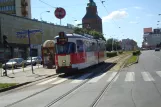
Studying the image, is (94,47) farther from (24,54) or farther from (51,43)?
(24,54)

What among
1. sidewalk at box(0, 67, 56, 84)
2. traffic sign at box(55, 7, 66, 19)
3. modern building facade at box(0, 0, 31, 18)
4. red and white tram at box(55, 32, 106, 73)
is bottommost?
sidewalk at box(0, 67, 56, 84)

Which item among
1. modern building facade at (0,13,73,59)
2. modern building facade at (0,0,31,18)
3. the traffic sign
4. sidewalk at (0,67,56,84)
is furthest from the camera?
modern building facade at (0,0,31,18)

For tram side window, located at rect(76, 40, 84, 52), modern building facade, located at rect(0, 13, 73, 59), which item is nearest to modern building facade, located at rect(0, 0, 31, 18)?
modern building facade, located at rect(0, 13, 73, 59)

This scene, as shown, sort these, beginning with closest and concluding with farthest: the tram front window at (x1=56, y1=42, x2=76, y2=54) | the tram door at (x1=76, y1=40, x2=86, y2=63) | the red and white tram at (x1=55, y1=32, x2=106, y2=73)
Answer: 1. the red and white tram at (x1=55, y1=32, x2=106, y2=73)
2. the tram front window at (x1=56, y1=42, x2=76, y2=54)
3. the tram door at (x1=76, y1=40, x2=86, y2=63)

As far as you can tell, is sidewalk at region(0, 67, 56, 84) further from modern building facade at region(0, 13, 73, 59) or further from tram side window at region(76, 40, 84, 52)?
modern building facade at region(0, 13, 73, 59)

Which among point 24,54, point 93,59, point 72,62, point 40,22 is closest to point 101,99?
point 72,62

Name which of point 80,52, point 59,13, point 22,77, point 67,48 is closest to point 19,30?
point 59,13

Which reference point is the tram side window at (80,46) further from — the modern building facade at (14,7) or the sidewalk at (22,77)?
the modern building facade at (14,7)

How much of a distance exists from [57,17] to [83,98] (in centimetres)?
3577

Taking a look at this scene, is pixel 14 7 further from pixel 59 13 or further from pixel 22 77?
pixel 22 77

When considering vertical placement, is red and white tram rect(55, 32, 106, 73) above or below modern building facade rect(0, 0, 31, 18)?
below

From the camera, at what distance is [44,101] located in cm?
1365

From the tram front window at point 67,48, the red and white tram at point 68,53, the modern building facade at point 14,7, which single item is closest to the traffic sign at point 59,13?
the red and white tram at point 68,53

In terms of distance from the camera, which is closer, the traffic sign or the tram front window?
the tram front window
